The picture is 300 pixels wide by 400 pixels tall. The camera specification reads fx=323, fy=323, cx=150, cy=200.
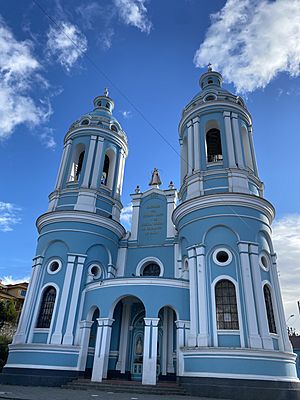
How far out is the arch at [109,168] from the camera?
21.7 meters

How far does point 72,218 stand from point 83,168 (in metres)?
3.75

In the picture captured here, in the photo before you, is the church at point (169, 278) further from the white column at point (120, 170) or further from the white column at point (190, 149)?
the white column at point (120, 170)

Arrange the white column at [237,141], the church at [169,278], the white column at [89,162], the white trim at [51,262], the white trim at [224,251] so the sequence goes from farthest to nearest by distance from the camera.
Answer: the white column at [89,162] < the white column at [237,141] < the white trim at [51,262] < the white trim at [224,251] < the church at [169,278]

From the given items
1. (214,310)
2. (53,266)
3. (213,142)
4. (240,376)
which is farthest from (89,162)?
(240,376)

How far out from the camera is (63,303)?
16.0 metres

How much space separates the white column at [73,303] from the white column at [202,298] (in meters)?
6.24

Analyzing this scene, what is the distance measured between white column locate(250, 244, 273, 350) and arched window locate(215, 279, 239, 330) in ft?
3.00

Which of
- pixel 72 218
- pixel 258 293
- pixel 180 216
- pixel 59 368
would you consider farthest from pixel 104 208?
pixel 258 293

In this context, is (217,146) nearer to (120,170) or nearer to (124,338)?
A: (120,170)

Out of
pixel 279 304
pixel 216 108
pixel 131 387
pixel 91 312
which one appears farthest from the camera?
pixel 216 108

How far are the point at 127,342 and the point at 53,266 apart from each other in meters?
5.58

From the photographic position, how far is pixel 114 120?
23531 mm

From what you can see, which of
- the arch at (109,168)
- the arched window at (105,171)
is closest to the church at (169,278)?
the arch at (109,168)

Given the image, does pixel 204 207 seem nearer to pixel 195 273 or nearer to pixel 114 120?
pixel 195 273
